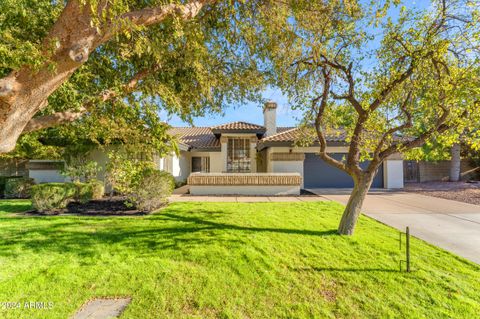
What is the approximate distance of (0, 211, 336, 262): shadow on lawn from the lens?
498 centimetres

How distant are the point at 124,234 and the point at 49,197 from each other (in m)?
5.12

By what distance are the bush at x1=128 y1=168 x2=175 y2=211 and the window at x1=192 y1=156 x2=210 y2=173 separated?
388 inches

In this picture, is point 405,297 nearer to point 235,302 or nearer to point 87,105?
point 235,302

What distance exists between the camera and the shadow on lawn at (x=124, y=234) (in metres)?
4.98

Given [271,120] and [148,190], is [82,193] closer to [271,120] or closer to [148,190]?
[148,190]

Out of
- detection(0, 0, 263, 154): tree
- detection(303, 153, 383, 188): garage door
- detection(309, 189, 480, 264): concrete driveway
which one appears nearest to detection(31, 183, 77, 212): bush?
detection(0, 0, 263, 154): tree

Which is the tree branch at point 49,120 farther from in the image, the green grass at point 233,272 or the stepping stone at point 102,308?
the stepping stone at point 102,308

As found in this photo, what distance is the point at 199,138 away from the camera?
20.1 meters

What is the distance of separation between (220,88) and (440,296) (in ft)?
23.8

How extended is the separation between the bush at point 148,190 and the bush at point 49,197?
114 inches

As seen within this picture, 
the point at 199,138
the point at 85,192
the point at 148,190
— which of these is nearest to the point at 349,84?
the point at 148,190

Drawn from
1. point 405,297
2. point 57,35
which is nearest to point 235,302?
point 405,297

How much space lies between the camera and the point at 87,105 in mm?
5348

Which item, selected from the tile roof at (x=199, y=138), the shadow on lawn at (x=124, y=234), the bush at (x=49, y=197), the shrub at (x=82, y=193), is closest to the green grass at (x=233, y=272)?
the shadow on lawn at (x=124, y=234)
